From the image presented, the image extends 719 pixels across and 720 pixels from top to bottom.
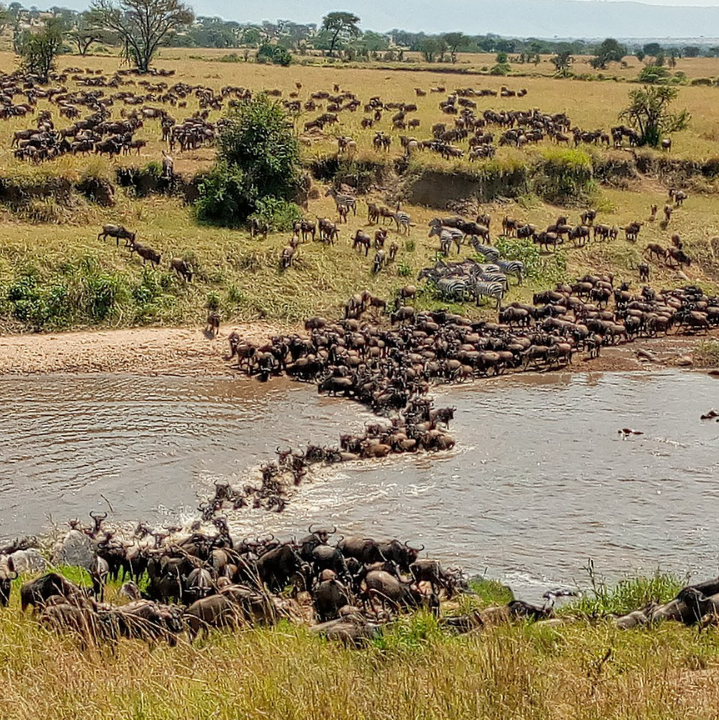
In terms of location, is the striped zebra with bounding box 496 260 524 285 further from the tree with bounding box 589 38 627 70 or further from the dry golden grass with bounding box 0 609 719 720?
the tree with bounding box 589 38 627 70

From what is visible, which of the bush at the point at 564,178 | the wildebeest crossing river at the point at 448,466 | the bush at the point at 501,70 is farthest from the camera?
the bush at the point at 501,70

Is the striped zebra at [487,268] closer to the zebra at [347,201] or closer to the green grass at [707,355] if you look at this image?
the zebra at [347,201]

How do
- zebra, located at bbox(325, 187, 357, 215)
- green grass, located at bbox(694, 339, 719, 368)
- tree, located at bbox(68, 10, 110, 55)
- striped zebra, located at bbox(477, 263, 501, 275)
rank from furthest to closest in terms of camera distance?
tree, located at bbox(68, 10, 110, 55) → zebra, located at bbox(325, 187, 357, 215) → striped zebra, located at bbox(477, 263, 501, 275) → green grass, located at bbox(694, 339, 719, 368)

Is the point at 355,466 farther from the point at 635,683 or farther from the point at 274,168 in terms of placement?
the point at 274,168

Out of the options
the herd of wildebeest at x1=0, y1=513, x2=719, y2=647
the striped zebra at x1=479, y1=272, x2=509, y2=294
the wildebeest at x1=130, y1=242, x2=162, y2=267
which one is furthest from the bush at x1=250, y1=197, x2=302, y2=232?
the herd of wildebeest at x1=0, y1=513, x2=719, y2=647

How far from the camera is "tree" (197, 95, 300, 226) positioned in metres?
26.9

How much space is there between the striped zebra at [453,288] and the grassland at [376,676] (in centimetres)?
1591

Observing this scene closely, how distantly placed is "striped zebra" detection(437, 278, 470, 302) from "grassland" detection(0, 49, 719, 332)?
0.46 meters

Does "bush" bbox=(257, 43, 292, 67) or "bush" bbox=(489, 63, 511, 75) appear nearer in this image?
"bush" bbox=(257, 43, 292, 67)

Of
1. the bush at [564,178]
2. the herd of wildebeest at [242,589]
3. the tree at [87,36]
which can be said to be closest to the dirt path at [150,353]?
the herd of wildebeest at [242,589]

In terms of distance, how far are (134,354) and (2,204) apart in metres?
8.09

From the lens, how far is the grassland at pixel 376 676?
614cm

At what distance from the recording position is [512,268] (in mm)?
25906

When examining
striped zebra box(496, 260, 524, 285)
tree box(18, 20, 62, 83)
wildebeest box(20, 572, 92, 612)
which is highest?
tree box(18, 20, 62, 83)
